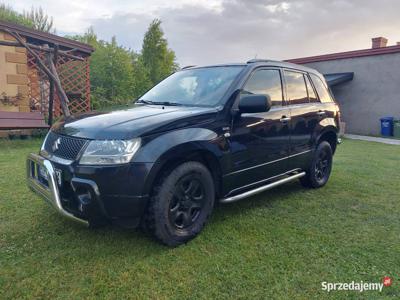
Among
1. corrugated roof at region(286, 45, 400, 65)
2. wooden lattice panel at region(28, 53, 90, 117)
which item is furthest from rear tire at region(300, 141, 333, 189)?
corrugated roof at region(286, 45, 400, 65)

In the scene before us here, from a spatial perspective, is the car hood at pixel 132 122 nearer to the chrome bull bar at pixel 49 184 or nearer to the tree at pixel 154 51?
the chrome bull bar at pixel 49 184

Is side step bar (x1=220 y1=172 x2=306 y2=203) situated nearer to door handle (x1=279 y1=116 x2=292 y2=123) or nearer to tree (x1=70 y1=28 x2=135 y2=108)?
door handle (x1=279 y1=116 x2=292 y2=123)

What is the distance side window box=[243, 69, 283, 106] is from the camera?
3422mm

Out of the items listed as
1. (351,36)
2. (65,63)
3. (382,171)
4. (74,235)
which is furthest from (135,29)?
(74,235)

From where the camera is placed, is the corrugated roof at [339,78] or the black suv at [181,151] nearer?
the black suv at [181,151]

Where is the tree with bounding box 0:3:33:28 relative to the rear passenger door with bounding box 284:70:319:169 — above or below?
above

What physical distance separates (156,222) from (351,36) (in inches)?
564

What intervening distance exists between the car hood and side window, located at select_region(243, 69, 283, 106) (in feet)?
2.32

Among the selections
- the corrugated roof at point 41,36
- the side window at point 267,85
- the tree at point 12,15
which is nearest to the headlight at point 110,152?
the side window at point 267,85

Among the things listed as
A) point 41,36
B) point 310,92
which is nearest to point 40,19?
point 41,36

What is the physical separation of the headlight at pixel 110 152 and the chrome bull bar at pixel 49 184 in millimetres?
343

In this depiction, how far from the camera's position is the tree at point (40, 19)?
2973 cm

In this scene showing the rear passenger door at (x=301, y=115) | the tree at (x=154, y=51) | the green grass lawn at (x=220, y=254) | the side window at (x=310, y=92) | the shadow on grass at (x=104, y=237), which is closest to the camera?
the green grass lawn at (x=220, y=254)

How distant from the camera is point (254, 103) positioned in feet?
9.70
